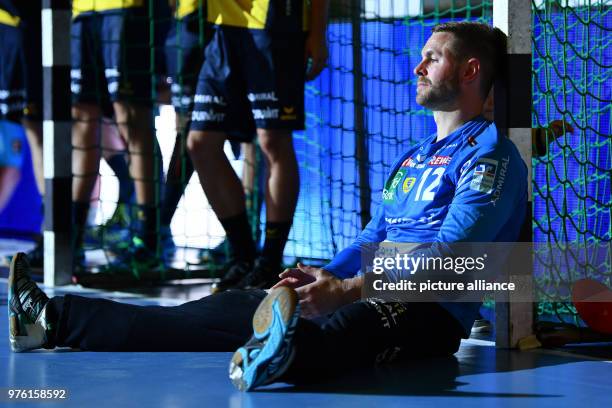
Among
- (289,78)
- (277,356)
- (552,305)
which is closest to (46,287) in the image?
(289,78)

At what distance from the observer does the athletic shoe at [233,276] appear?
3818 millimetres

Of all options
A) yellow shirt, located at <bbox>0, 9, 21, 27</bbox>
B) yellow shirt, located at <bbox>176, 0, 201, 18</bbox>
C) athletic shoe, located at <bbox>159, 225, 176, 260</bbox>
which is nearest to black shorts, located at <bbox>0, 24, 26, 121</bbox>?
yellow shirt, located at <bbox>0, 9, 21, 27</bbox>

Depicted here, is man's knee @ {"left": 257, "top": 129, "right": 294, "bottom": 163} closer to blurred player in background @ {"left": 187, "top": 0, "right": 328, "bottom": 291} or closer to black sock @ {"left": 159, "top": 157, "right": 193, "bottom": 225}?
blurred player in background @ {"left": 187, "top": 0, "right": 328, "bottom": 291}

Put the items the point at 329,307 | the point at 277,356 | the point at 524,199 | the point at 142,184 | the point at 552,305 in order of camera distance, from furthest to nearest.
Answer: the point at 142,184 < the point at 552,305 < the point at 524,199 < the point at 329,307 < the point at 277,356

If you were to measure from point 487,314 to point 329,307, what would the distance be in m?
1.25

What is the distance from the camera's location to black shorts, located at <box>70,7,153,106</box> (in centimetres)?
459

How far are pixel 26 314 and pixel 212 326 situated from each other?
17.7 inches

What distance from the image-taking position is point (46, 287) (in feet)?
13.1

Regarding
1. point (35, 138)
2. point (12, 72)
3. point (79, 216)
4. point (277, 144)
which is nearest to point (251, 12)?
point (277, 144)

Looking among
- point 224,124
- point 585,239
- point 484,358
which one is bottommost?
point 484,358

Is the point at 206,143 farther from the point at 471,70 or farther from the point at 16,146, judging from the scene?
the point at 16,146

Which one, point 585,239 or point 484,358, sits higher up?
point 585,239

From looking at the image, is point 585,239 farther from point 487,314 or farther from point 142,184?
point 142,184

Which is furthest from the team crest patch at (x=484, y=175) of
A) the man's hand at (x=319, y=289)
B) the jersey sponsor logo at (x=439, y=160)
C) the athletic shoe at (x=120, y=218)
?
the athletic shoe at (x=120, y=218)
